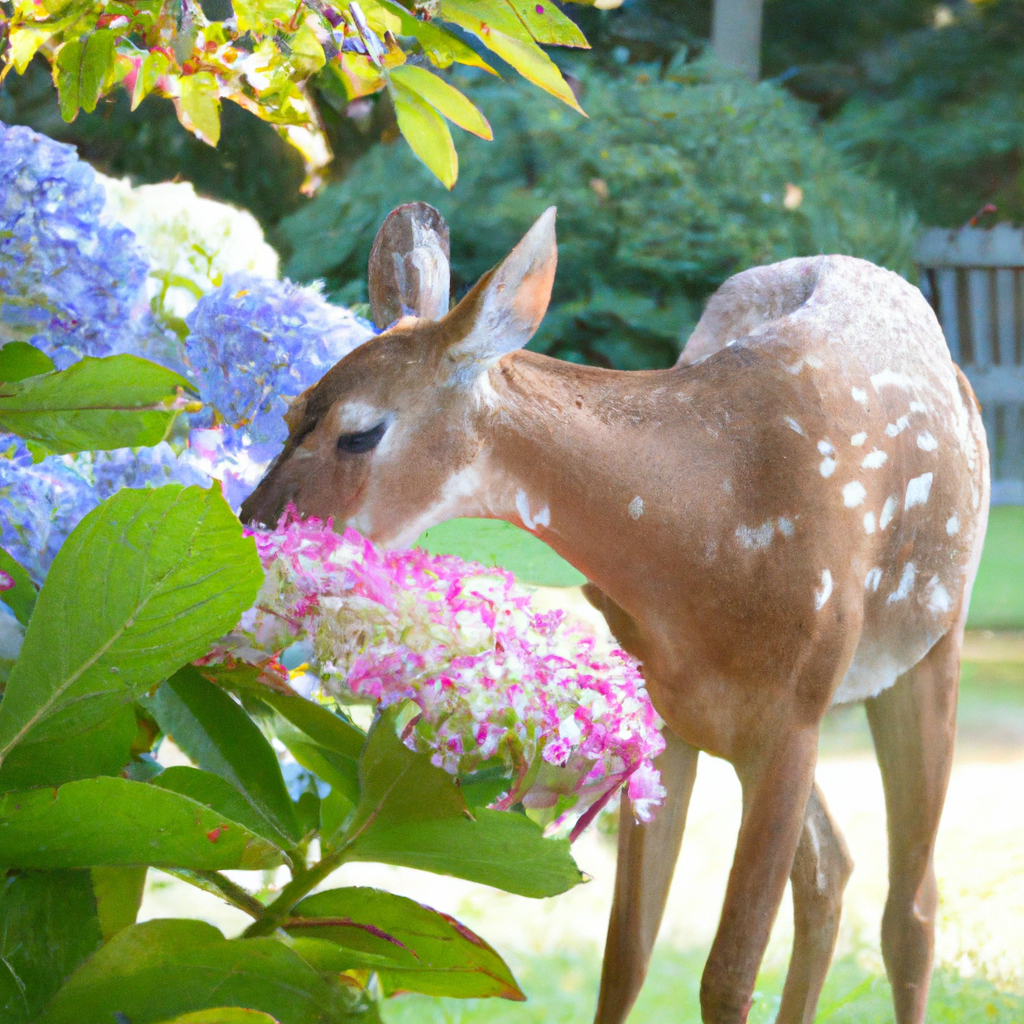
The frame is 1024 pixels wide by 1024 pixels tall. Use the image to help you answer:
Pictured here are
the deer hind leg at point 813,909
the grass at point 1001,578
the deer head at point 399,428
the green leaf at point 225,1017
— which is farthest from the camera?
the grass at point 1001,578

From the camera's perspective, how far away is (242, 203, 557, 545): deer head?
42 centimetres

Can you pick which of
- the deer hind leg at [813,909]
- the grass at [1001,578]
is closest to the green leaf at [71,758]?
the deer hind leg at [813,909]

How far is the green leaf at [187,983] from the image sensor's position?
0.70 ft

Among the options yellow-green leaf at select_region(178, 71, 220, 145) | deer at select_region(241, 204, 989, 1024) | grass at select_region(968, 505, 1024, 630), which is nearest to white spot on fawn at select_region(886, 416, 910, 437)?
deer at select_region(241, 204, 989, 1024)

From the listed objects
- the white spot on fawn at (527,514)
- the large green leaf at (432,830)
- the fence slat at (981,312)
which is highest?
the fence slat at (981,312)

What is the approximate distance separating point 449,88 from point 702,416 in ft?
0.68

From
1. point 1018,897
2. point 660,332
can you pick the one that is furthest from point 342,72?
point 660,332

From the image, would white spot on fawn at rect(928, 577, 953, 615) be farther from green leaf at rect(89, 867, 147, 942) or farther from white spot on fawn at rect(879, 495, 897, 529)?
green leaf at rect(89, 867, 147, 942)

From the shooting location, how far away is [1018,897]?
0.95 m

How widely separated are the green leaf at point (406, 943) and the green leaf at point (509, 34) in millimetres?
198

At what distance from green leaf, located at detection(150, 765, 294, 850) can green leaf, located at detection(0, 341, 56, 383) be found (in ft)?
0.34

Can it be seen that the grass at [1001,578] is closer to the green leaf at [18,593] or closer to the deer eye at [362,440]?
the deer eye at [362,440]

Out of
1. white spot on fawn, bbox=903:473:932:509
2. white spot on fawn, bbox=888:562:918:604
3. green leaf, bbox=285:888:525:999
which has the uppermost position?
white spot on fawn, bbox=903:473:932:509

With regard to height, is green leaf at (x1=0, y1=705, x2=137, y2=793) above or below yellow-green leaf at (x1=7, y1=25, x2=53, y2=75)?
below
